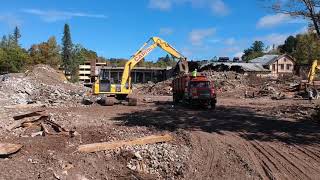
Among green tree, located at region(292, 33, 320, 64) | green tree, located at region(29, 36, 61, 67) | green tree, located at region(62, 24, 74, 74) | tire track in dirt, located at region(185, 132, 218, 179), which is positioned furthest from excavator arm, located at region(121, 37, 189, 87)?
green tree, located at region(62, 24, 74, 74)

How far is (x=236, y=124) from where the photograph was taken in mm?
22125

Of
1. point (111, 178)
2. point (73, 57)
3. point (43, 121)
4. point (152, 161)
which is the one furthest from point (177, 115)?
point (73, 57)

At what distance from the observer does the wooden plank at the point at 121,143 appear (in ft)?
52.9

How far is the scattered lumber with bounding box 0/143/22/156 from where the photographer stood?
569 inches

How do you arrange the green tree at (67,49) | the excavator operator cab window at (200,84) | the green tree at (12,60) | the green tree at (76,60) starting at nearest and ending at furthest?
the excavator operator cab window at (200,84) → the green tree at (12,60) → the green tree at (76,60) → the green tree at (67,49)

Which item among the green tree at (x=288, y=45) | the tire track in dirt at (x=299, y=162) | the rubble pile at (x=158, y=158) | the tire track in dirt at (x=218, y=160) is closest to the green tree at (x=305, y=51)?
the green tree at (x=288, y=45)

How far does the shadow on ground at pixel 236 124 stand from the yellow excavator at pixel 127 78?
7.45m

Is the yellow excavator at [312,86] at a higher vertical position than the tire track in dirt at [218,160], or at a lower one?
higher

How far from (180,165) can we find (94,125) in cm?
738

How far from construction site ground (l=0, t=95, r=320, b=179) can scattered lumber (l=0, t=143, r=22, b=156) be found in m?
0.16

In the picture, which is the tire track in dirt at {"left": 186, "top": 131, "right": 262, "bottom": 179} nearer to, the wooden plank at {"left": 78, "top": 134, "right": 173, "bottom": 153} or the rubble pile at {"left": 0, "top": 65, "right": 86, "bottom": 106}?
the wooden plank at {"left": 78, "top": 134, "right": 173, "bottom": 153}

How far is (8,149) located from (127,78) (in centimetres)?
2096

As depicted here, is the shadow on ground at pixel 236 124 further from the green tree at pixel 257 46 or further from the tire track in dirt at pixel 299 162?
the green tree at pixel 257 46

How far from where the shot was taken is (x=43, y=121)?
20.5 meters
